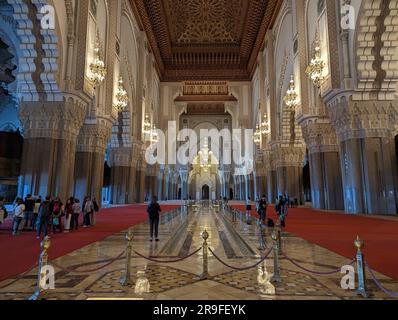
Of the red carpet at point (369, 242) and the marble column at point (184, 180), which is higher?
the marble column at point (184, 180)

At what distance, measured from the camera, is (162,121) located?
24.8m

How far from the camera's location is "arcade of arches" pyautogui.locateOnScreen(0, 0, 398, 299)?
3605 mm

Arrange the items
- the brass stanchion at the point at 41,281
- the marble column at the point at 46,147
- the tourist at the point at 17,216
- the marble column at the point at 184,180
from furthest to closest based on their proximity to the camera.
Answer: the marble column at the point at 184,180
the marble column at the point at 46,147
the tourist at the point at 17,216
the brass stanchion at the point at 41,281

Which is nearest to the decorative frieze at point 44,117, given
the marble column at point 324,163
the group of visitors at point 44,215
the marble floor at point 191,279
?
the group of visitors at point 44,215

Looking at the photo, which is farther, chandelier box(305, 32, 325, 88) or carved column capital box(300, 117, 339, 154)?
carved column capital box(300, 117, 339, 154)

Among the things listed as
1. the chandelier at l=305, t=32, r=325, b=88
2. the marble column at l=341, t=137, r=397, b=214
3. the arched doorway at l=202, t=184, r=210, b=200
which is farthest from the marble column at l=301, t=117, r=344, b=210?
the arched doorway at l=202, t=184, r=210, b=200

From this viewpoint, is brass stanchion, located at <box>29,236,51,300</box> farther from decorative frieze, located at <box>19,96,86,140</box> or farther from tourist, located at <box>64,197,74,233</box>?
decorative frieze, located at <box>19,96,86,140</box>

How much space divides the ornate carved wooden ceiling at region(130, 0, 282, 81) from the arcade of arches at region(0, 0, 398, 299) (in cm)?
10

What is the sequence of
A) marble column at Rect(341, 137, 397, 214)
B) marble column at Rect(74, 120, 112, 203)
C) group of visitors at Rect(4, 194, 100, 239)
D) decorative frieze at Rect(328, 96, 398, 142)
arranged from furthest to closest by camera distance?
1. marble column at Rect(74, 120, 112, 203)
2. decorative frieze at Rect(328, 96, 398, 142)
3. marble column at Rect(341, 137, 397, 214)
4. group of visitors at Rect(4, 194, 100, 239)

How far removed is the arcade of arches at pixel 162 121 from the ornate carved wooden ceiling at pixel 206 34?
96mm

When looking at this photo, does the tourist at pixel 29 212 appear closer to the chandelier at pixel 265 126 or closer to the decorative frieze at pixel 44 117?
the decorative frieze at pixel 44 117

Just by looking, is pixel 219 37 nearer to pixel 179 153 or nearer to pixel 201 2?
pixel 201 2

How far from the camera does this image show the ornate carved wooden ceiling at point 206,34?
16.9 m
